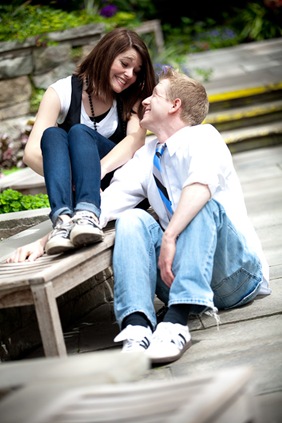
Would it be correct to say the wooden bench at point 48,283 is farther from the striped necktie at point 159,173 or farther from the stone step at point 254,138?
the stone step at point 254,138

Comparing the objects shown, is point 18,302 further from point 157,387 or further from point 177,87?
point 157,387

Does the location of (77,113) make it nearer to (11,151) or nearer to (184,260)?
(184,260)

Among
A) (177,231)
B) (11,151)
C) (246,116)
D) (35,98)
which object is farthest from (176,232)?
(246,116)

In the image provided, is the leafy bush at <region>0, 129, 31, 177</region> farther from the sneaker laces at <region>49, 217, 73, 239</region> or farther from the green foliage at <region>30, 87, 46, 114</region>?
the sneaker laces at <region>49, 217, 73, 239</region>

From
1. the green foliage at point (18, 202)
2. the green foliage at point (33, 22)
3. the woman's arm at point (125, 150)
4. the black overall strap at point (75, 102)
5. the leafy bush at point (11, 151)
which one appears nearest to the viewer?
the woman's arm at point (125, 150)

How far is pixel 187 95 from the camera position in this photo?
372 cm

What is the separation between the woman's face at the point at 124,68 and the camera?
413 cm

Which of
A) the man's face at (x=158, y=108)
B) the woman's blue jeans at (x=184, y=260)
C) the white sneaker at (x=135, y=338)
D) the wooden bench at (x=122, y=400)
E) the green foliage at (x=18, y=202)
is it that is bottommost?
the green foliage at (x=18, y=202)

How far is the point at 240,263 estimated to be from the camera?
3.62 meters

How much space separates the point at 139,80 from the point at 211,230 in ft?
3.86

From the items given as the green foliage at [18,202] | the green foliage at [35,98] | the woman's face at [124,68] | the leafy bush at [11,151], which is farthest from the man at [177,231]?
the green foliage at [35,98]

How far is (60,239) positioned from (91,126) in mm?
1069

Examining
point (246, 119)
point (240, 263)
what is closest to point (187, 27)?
point (246, 119)

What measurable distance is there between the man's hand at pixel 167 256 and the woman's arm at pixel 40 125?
965 mm
